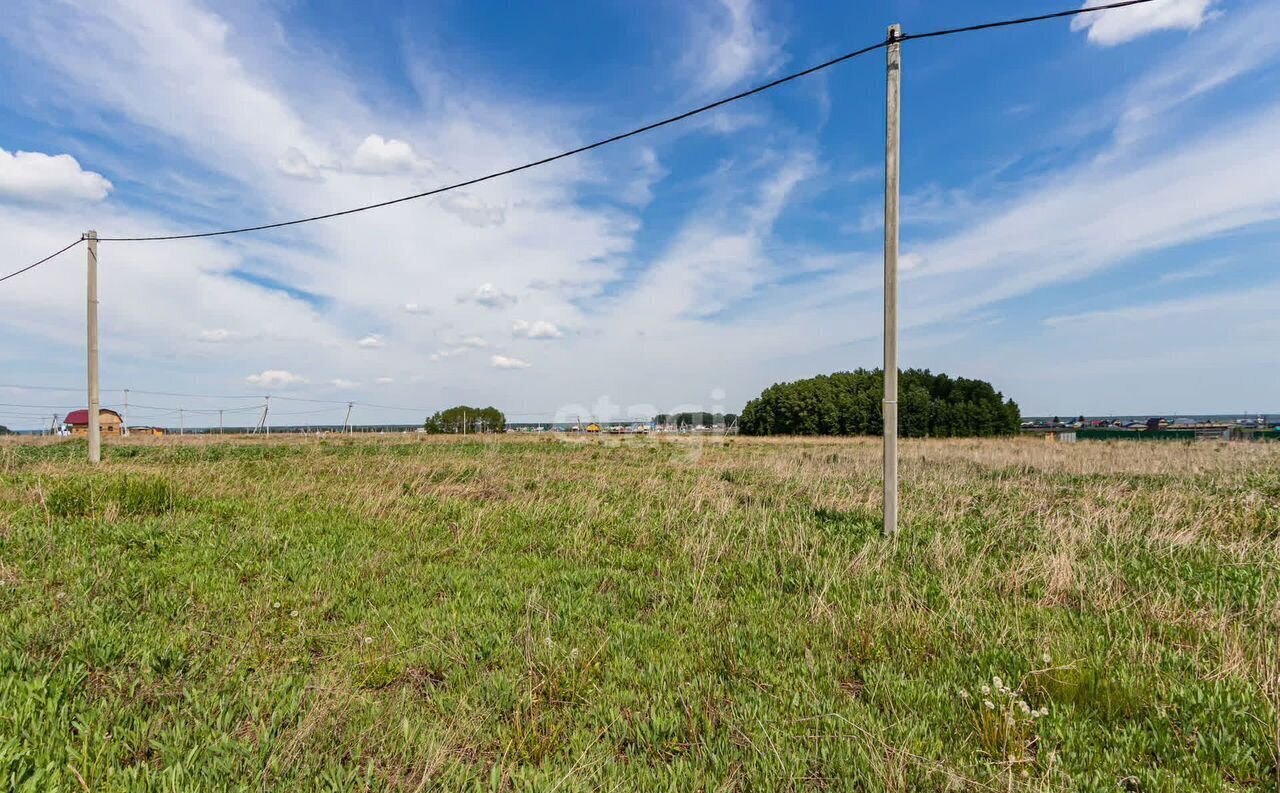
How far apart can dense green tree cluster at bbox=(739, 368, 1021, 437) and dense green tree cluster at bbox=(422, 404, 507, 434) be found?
3620 cm

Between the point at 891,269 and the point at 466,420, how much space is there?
55449mm

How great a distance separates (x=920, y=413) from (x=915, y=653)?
232 feet

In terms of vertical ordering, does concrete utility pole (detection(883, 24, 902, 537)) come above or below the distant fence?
above

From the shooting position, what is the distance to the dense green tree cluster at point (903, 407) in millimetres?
68250

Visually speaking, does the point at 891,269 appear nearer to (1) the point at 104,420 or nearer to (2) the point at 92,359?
(2) the point at 92,359

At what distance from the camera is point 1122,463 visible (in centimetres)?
1791

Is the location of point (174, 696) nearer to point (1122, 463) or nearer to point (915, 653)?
point (915, 653)

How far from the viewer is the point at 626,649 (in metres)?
3.96

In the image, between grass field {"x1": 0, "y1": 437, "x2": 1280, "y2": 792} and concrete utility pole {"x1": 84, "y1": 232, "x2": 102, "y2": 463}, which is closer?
grass field {"x1": 0, "y1": 437, "x2": 1280, "y2": 792}

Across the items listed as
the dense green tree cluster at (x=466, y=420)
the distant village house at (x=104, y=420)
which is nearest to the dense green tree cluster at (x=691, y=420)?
the dense green tree cluster at (x=466, y=420)

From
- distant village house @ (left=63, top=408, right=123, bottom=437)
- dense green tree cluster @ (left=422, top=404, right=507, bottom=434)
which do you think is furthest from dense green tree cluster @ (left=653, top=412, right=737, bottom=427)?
distant village house @ (left=63, top=408, right=123, bottom=437)

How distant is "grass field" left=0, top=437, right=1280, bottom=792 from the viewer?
2672 mm

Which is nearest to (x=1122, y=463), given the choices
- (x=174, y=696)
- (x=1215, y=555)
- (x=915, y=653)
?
(x=1215, y=555)

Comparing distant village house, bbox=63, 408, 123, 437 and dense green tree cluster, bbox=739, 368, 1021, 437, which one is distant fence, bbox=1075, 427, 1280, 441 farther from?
distant village house, bbox=63, 408, 123, 437
